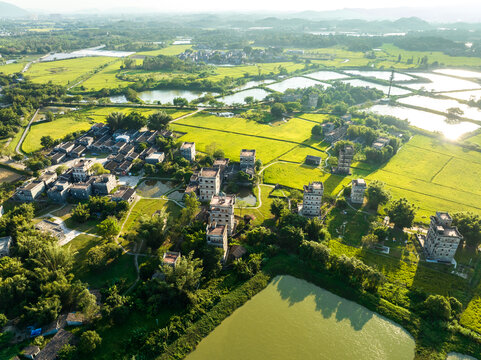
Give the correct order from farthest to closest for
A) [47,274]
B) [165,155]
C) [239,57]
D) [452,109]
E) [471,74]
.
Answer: [239,57], [471,74], [452,109], [165,155], [47,274]

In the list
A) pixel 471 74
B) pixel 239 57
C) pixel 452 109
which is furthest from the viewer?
pixel 239 57

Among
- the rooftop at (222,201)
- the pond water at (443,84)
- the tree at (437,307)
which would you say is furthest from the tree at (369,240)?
the pond water at (443,84)

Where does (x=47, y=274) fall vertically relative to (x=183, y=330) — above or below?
above

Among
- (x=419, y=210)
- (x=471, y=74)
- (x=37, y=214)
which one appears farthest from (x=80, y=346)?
(x=471, y=74)

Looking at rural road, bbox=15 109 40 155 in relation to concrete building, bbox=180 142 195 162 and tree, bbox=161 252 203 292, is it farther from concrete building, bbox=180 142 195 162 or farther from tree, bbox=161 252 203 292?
tree, bbox=161 252 203 292

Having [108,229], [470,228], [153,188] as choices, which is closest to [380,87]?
[470,228]

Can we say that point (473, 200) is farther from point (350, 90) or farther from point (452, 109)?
point (350, 90)

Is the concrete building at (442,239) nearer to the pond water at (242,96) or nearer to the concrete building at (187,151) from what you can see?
the concrete building at (187,151)

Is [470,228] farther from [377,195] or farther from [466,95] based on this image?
[466,95]
